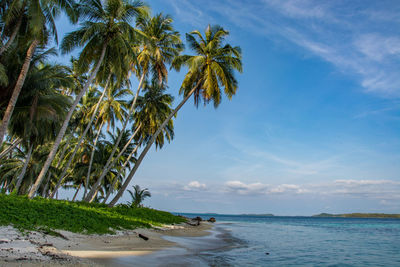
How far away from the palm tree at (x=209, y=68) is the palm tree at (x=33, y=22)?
28.4ft

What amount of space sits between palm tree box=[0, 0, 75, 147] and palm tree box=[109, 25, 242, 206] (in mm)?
8649

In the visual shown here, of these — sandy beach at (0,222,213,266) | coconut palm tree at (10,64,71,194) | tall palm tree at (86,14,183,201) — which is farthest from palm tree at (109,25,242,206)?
sandy beach at (0,222,213,266)

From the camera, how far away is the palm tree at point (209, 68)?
18516mm

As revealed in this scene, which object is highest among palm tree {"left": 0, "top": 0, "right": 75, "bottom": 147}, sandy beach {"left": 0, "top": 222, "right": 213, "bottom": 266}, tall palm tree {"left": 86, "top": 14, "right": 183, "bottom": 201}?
tall palm tree {"left": 86, "top": 14, "right": 183, "bottom": 201}

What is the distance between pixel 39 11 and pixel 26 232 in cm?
1028

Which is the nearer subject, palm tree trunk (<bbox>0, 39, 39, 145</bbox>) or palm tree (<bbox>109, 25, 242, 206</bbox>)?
palm tree trunk (<bbox>0, 39, 39, 145</bbox>)

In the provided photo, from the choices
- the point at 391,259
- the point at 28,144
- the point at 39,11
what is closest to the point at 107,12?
the point at 39,11

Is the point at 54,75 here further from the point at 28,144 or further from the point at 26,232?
the point at 26,232

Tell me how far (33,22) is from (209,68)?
36.6ft

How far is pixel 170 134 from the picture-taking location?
28.2 metres

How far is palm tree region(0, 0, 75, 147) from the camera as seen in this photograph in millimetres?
11375

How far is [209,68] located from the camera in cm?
1880

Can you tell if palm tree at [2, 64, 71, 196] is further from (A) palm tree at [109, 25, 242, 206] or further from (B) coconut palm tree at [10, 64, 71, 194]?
(A) palm tree at [109, 25, 242, 206]

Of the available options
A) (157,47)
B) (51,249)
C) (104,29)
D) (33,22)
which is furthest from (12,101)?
(157,47)
